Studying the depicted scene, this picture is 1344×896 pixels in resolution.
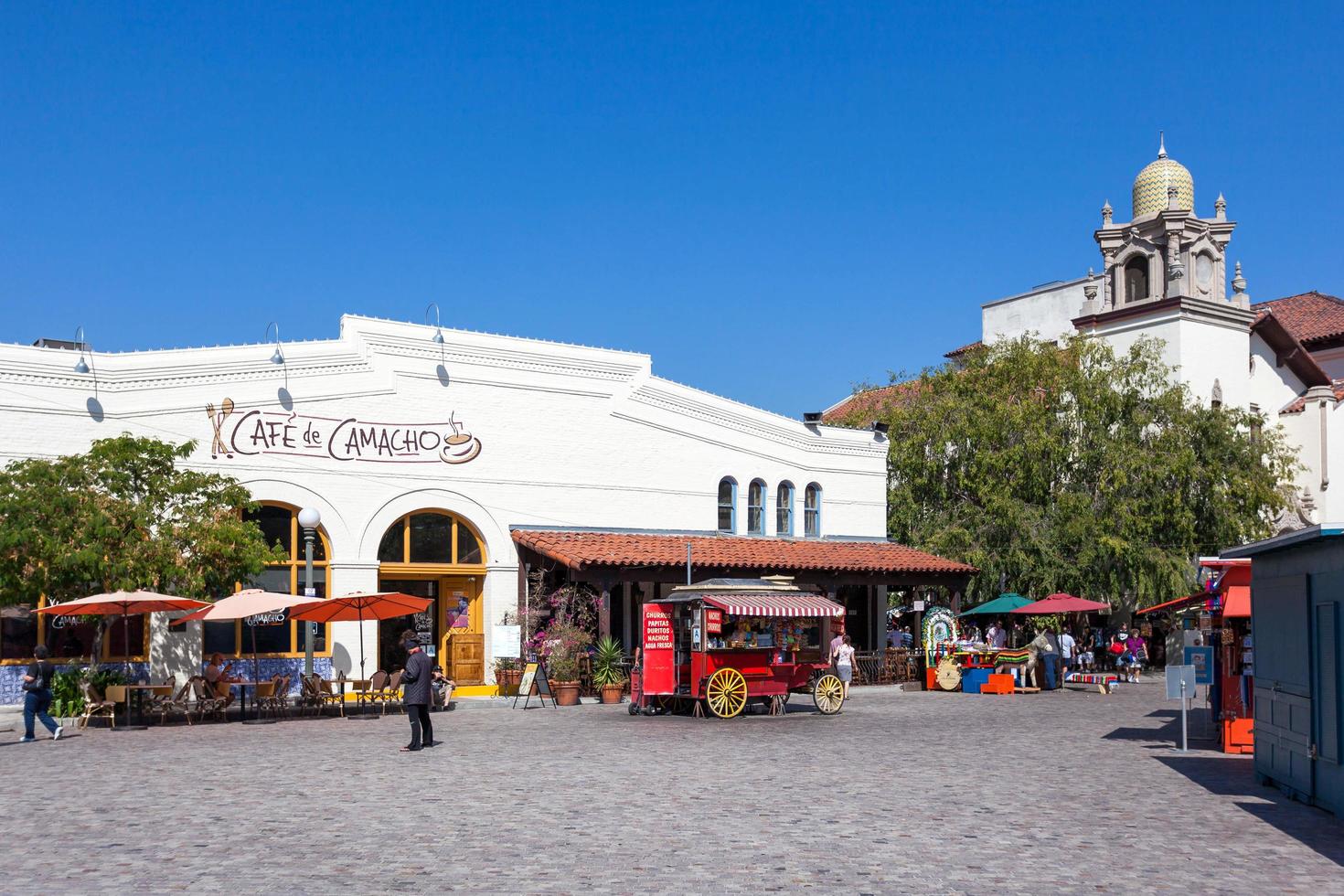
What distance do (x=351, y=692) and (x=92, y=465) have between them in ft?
22.7

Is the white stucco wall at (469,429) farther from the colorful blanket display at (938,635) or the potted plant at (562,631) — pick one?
the colorful blanket display at (938,635)

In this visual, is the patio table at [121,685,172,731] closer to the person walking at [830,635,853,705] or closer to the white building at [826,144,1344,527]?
the person walking at [830,635,853,705]

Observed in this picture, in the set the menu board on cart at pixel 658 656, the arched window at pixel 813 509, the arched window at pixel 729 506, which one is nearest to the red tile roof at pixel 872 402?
the arched window at pixel 813 509

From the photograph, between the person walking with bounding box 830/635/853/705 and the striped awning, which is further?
the person walking with bounding box 830/635/853/705

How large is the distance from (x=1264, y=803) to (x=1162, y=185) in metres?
35.2

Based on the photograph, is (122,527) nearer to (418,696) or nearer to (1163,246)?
(418,696)

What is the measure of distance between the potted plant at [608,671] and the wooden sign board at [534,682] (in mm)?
1059

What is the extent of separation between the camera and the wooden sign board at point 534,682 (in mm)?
25344

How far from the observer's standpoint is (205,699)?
22188mm

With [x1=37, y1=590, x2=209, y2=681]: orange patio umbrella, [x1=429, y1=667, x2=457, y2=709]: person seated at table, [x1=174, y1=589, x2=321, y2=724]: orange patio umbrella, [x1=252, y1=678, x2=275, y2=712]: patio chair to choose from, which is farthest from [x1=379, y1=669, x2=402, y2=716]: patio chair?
[x1=37, y1=590, x2=209, y2=681]: orange patio umbrella

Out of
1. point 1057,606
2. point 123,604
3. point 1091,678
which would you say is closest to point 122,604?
point 123,604

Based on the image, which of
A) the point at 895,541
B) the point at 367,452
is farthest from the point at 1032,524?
the point at 367,452

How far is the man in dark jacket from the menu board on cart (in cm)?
584

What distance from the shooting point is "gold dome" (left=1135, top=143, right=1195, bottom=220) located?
4444 centimetres
